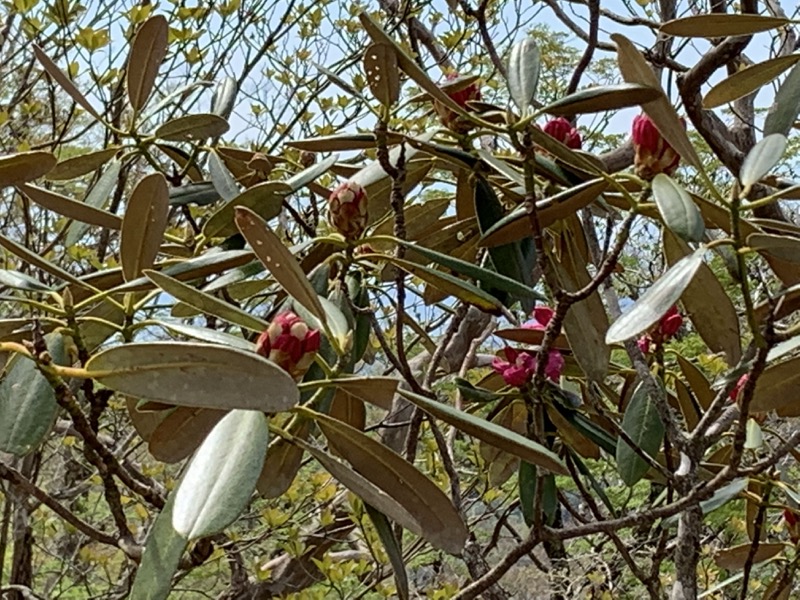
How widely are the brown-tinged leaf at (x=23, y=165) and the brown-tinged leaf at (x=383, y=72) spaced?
263 mm

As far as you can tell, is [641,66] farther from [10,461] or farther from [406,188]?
[10,461]

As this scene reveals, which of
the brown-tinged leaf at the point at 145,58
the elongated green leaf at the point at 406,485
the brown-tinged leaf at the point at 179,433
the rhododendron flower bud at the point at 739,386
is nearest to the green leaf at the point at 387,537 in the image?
the elongated green leaf at the point at 406,485

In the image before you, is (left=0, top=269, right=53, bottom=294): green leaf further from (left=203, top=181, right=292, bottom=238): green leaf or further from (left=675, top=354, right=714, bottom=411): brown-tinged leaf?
(left=675, top=354, right=714, bottom=411): brown-tinged leaf

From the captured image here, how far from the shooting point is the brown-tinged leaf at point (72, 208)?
2.07ft

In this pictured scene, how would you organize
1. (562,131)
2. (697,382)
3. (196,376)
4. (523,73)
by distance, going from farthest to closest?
(697,382) → (562,131) → (523,73) → (196,376)

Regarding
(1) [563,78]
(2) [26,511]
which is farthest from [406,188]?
(1) [563,78]

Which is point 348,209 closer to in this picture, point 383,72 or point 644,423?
point 383,72

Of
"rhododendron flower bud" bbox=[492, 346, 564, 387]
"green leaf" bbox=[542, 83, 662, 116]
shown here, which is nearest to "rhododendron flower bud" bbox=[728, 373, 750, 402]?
"rhododendron flower bud" bbox=[492, 346, 564, 387]

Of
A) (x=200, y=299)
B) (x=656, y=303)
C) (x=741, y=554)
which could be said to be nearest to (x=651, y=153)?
(x=656, y=303)

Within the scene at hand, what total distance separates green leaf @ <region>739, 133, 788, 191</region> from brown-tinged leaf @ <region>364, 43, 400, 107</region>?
0.27 m

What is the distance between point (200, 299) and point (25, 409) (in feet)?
0.47

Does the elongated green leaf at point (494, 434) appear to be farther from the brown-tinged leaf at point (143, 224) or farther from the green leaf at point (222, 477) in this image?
the brown-tinged leaf at point (143, 224)

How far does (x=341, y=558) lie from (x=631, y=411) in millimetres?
1375

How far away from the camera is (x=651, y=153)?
0.68 m
